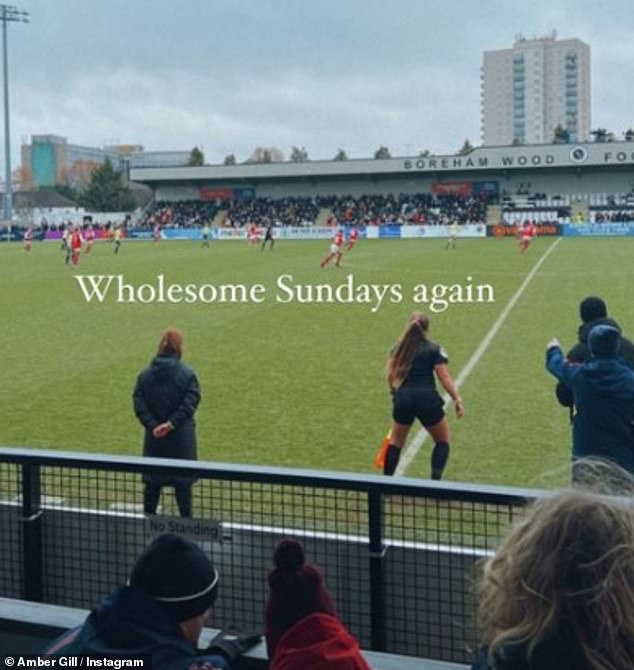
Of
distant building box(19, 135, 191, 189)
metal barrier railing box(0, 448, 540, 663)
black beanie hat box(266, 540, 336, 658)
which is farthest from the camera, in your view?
distant building box(19, 135, 191, 189)

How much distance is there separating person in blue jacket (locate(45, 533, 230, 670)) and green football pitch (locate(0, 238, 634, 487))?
1.72 m

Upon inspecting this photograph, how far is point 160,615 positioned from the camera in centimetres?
259

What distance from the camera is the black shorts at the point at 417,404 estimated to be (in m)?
8.19

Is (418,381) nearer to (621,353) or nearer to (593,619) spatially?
(621,353)

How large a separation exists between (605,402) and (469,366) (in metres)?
8.78

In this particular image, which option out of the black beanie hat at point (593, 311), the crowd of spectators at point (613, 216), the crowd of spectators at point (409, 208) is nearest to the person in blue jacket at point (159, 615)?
the black beanie hat at point (593, 311)

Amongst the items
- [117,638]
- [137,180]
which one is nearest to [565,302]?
[117,638]

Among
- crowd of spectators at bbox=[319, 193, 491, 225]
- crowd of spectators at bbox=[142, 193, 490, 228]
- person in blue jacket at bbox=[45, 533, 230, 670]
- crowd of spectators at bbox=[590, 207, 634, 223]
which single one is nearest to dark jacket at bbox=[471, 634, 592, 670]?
person in blue jacket at bbox=[45, 533, 230, 670]

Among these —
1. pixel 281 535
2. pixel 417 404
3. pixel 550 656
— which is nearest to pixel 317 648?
pixel 550 656

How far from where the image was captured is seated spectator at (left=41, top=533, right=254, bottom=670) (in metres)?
2.54

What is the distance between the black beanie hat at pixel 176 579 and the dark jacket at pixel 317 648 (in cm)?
25

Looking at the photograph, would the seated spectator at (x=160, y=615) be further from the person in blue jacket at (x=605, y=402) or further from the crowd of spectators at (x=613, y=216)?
the crowd of spectators at (x=613, y=216)

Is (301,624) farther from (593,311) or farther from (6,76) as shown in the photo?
(6,76)

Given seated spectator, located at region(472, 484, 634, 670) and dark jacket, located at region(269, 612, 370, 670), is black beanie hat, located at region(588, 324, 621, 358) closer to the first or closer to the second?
dark jacket, located at region(269, 612, 370, 670)
